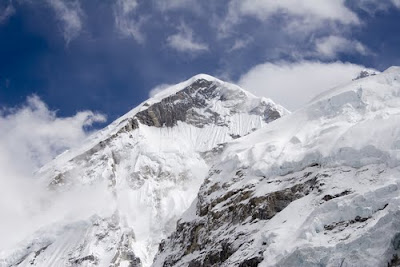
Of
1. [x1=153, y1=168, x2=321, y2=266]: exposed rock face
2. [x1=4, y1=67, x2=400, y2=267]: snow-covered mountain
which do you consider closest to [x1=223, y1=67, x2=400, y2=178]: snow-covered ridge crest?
[x1=4, y1=67, x2=400, y2=267]: snow-covered mountain

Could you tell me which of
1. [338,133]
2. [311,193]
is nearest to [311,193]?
[311,193]

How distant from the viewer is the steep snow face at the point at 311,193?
93.8m

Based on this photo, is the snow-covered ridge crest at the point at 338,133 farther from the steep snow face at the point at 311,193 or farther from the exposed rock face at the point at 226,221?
the exposed rock face at the point at 226,221

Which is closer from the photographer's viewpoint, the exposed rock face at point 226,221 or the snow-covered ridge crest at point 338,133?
the snow-covered ridge crest at point 338,133

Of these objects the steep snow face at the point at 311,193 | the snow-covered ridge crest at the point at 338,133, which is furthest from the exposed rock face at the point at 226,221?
the snow-covered ridge crest at the point at 338,133

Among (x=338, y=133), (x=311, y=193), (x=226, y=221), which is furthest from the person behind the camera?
(x=338, y=133)

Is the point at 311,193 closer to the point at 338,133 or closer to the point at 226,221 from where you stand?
the point at 338,133

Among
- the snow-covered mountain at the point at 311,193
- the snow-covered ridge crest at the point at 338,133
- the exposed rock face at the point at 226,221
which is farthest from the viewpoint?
the exposed rock face at the point at 226,221

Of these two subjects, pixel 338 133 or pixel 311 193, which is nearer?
pixel 311 193

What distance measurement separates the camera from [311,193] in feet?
390

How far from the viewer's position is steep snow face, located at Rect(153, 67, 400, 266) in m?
93.8

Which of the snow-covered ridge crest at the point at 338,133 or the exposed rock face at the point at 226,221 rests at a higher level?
the snow-covered ridge crest at the point at 338,133

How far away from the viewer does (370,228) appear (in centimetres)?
9081

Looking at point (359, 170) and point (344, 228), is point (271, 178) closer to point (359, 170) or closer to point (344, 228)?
point (359, 170)
